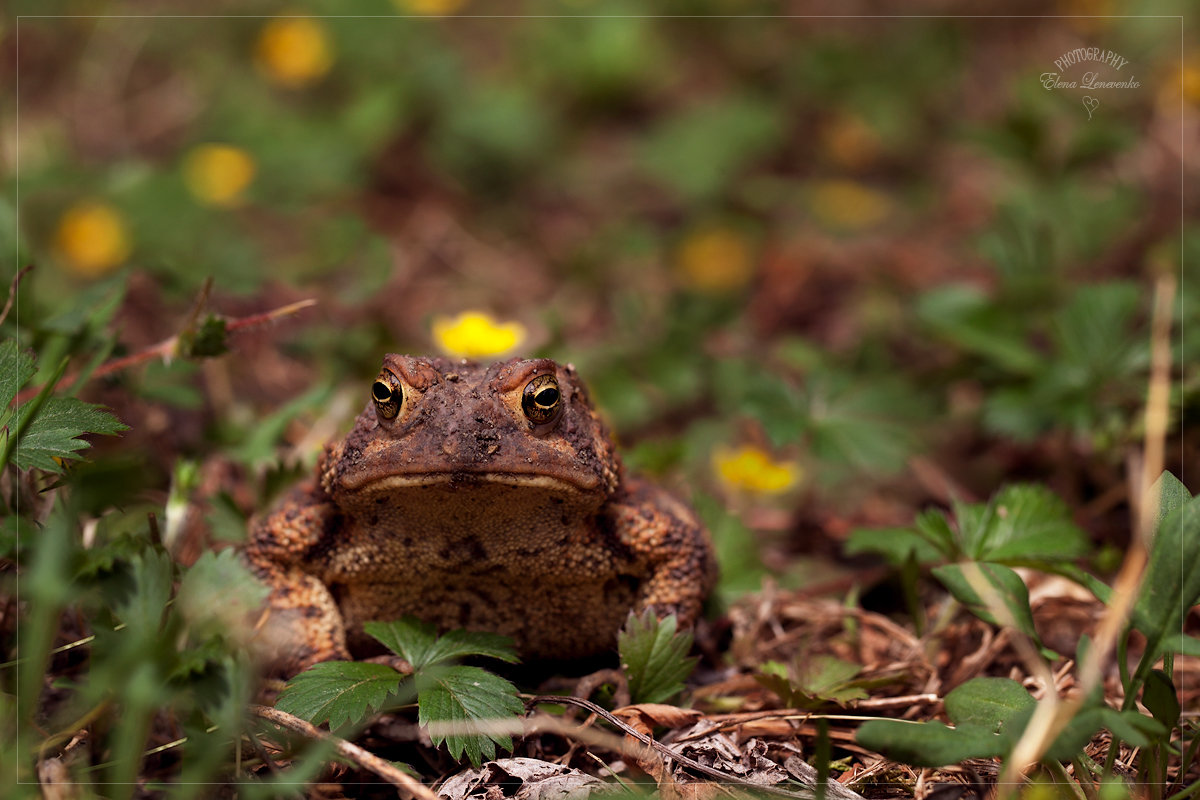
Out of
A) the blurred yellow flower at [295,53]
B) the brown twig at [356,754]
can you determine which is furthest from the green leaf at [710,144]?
the brown twig at [356,754]

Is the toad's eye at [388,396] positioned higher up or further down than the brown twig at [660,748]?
higher up

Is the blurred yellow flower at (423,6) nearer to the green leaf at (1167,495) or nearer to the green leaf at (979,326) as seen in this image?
the green leaf at (979,326)

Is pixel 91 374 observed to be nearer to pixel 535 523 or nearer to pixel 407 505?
pixel 407 505

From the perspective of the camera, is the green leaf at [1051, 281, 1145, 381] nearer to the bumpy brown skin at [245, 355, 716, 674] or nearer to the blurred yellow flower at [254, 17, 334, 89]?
the bumpy brown skin at [245, 355, 716, 674]

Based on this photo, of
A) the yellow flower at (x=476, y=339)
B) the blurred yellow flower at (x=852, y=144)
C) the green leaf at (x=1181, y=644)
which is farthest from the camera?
the blurred yellow flower at (x=852, y=144)

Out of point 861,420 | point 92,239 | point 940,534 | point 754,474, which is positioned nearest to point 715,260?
point 861,420

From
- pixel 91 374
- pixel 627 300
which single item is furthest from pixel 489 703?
pixel 627 300
